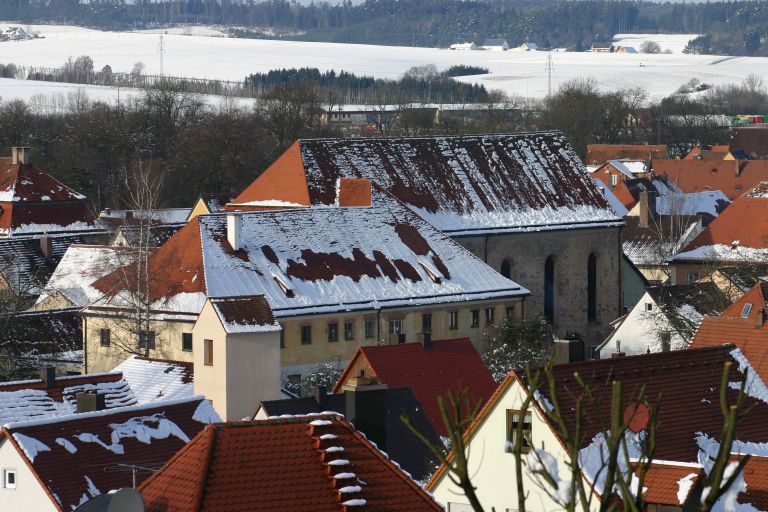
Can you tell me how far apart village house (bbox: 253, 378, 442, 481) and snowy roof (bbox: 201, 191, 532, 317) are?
18.3 m

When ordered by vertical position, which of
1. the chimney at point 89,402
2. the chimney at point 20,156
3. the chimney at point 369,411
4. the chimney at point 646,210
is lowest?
the chimney at point 646,210

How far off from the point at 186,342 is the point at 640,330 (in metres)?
12.8

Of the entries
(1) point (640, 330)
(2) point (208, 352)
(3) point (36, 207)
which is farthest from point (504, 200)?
(2) point (208, 352)

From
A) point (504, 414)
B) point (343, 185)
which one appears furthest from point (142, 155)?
point (504, 414)

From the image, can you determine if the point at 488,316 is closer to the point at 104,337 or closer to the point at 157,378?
the point at 104,337

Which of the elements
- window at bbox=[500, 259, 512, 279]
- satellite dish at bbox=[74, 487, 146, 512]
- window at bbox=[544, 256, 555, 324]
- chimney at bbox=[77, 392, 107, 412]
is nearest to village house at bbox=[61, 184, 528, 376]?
window at bbox=[500, 259, 512, 279]

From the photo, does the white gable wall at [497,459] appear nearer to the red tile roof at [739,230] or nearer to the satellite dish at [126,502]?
the satellite dish at [126,502]

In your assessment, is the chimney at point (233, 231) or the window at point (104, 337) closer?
the window at point (104, 337)

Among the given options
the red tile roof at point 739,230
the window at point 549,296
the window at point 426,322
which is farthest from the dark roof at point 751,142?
the window at point 426,322

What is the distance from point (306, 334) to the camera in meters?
57.1

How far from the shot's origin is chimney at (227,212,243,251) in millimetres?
58906

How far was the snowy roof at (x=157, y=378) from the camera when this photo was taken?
42.7 metres


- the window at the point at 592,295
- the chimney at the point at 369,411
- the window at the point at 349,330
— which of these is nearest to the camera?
the chimney at the point at 369,411

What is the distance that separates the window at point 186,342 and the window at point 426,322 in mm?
7857
